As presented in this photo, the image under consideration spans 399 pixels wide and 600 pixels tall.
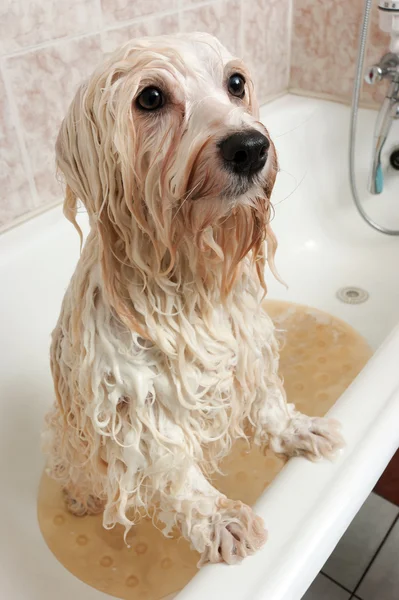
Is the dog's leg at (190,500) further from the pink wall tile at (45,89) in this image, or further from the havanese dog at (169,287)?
the pink wall tile at (45,89)

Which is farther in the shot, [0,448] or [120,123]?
[0,448]

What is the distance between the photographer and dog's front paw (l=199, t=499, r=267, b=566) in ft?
2.16

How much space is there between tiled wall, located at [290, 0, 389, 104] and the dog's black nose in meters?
1.27

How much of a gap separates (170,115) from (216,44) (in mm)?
136

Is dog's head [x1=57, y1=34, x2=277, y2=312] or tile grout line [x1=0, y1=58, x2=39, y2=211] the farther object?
tile grout line [x1=0, y1=58, x2=39, y2=211]

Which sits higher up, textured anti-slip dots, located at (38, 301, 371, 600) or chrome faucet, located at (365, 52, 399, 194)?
chrome faucet, located at (365, 52, 399, 194)

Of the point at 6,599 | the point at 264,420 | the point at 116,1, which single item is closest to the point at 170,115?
the point at 264,420

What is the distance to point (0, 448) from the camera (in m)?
1.16

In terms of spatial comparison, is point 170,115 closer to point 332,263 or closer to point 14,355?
point 14,355

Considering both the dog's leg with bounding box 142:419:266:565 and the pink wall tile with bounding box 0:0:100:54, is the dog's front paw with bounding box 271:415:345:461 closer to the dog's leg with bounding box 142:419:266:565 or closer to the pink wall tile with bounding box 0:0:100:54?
the dog's leg with bounding box 142:419:266:565

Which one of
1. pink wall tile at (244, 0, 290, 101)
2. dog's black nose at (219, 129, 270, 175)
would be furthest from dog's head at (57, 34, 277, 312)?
pink wall tile at (244, 0, 290, 101)

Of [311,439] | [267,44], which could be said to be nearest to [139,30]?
[267,44]

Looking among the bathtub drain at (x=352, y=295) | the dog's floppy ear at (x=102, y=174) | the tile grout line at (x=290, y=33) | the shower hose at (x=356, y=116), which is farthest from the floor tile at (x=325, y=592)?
the tile grout line at (x=290, y=33)

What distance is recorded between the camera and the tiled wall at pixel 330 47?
1.64 m
